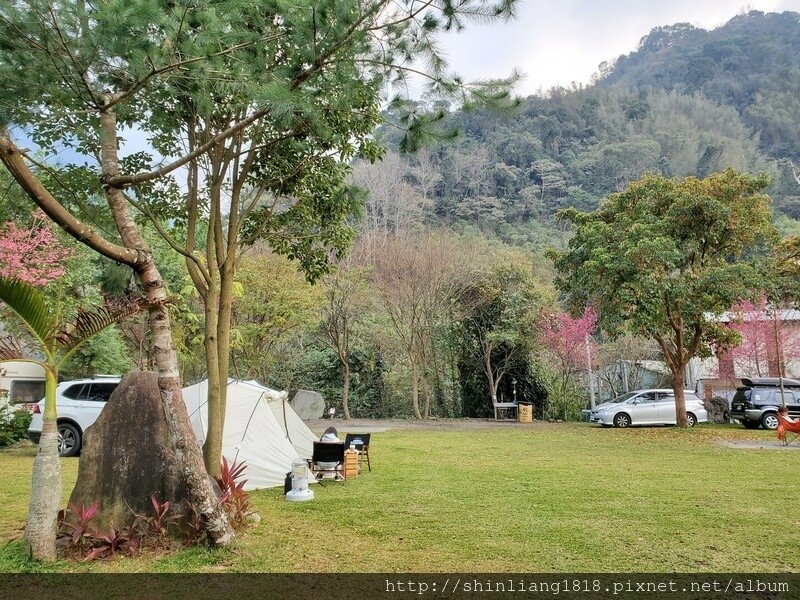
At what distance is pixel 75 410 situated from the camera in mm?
10500

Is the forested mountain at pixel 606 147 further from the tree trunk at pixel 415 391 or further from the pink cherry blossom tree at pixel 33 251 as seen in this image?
the pink cherry blossom tree at pixel 33 251

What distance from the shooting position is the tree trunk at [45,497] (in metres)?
4.31

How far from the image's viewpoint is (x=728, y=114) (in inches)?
2763

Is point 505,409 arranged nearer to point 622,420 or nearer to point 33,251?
point 622,420

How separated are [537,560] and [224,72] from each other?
4.88 m

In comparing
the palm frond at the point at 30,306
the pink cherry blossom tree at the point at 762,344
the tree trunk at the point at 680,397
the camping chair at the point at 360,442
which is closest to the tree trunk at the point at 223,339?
the palm frond at the point at 30,306

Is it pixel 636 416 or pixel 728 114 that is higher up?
pixel 728 114

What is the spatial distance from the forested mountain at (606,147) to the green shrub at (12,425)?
82.2 feet

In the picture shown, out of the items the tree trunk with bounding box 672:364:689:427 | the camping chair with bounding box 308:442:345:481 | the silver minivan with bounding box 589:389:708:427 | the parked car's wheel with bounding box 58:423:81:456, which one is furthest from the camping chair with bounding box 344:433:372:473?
the silver minivan with bounding box 589:389:708:427

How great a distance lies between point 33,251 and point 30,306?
28.1 ft

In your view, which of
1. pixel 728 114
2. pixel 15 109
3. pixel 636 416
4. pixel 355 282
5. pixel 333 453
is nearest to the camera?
pixel 15 109

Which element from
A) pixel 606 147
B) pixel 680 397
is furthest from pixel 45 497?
pixel 606 147

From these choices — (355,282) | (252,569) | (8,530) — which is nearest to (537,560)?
(252,569)

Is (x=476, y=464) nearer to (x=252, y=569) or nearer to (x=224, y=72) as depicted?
(x=252, y=569)
